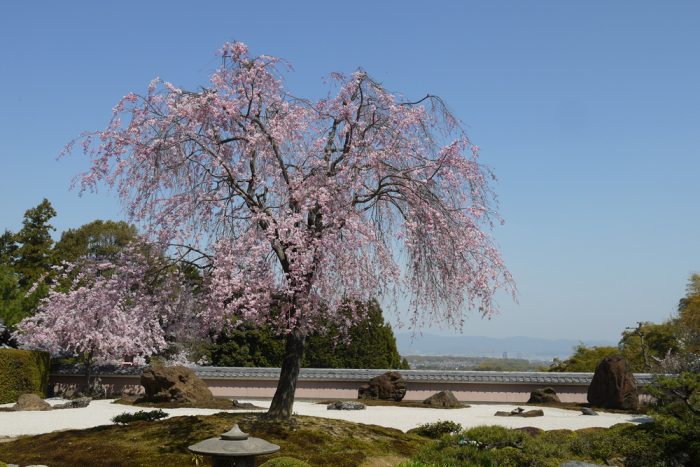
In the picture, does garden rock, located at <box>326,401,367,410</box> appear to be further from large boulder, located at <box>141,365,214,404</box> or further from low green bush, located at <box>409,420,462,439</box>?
low green bush, located at <box>409,420,462,439</box>

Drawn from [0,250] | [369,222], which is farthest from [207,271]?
[0,250]

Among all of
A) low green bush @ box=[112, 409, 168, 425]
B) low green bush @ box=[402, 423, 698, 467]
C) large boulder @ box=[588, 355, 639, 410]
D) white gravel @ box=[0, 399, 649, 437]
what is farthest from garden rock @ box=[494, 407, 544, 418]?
low green bush @ box=[112, 409, 168, 425]

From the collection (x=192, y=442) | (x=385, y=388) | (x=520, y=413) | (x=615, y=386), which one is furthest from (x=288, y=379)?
(x=615, y=386)

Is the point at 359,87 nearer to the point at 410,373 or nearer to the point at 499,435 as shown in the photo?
the point at 499,435

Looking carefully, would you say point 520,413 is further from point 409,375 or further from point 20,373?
point 20,373

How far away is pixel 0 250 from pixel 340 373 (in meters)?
30.6

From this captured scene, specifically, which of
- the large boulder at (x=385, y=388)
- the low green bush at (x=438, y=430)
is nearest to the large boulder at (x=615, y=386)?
the large boulder at (x=385, y=388)

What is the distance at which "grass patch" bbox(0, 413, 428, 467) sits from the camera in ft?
Result: 41.7

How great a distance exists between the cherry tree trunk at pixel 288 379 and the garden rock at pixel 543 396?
17.5 m

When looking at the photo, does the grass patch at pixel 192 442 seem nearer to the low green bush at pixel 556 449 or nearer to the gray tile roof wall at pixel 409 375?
the low green bush at pixel 556 449

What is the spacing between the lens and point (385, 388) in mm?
28984

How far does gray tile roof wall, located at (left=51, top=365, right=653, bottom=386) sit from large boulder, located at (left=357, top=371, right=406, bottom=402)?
7.85 feet

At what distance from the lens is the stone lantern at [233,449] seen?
28.7 ft

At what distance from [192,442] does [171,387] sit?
13.5 meters
